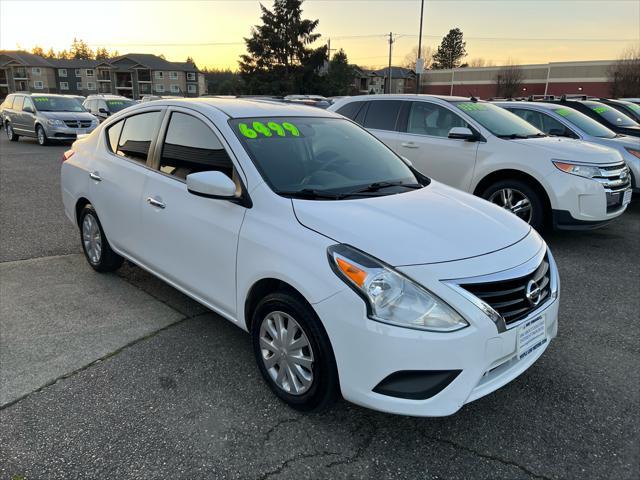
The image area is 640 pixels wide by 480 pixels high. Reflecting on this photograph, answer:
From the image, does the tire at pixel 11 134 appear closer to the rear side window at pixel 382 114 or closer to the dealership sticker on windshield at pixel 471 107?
the rear side window at pixel 382 114

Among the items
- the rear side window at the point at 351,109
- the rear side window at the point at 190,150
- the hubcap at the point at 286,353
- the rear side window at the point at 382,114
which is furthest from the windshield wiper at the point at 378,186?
the rear side window at the point at 351,109

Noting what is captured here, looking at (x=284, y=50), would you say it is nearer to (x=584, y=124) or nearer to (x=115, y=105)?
(x=115, y=105)

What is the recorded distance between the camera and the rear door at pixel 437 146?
6504 mm

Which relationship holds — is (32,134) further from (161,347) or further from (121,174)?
(161,347)

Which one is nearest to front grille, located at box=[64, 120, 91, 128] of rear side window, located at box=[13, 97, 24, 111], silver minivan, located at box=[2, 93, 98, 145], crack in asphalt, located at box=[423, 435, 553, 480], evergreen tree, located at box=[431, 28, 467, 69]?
silver minivan, located at box=[2, 93, 98, 145]

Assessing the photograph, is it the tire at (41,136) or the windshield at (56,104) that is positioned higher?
the windshield at (56,104)

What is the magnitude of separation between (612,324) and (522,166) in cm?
258

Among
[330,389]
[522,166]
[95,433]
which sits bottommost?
[95,433]

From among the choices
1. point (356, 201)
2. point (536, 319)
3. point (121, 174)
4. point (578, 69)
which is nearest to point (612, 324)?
point (536, 319)

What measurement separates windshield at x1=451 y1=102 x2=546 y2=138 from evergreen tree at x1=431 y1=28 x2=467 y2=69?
94540mm

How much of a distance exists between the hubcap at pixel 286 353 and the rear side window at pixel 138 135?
1.97 m

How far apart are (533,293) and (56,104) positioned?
60.4 feet

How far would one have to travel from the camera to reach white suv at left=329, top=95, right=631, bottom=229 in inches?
224

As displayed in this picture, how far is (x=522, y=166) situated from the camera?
594 cm
